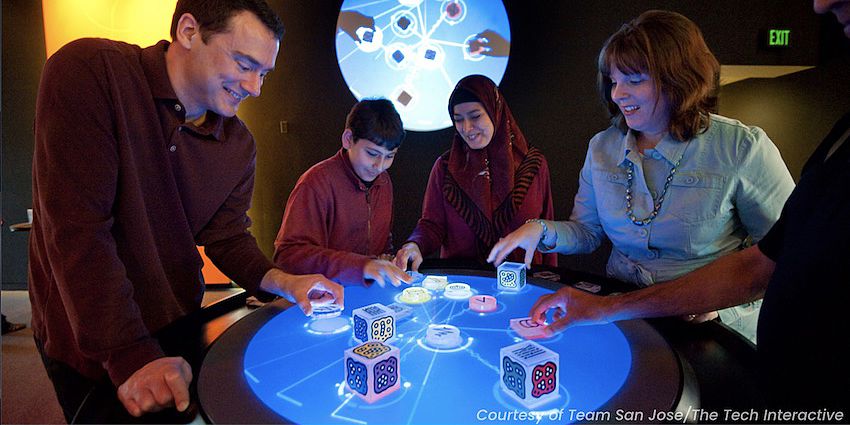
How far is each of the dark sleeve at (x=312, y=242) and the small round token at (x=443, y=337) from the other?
0.55 metres

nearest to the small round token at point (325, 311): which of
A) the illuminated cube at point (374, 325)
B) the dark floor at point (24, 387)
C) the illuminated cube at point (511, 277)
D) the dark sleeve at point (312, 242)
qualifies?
the illuminated cube at point (374, 325)

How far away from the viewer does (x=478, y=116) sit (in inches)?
82.8

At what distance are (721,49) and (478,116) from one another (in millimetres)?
2399

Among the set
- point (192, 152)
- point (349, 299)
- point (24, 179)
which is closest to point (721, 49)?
point (349, 299)

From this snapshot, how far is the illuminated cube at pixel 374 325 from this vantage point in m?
1.03

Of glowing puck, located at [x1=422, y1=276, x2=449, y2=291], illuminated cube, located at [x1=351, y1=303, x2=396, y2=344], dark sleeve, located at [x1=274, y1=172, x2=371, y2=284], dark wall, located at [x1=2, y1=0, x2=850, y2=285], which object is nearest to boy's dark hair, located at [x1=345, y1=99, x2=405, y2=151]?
dark sleeve, located at [x1=274, y1=172, x2=371, y2=284]

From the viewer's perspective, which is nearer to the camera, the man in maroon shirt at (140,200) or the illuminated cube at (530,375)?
the illuminated cube at (530,375)

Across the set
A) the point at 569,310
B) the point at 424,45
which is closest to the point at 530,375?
the point at 569,310

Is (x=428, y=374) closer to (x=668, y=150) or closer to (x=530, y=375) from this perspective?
(x=530, y=375)

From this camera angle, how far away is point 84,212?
953 millimetres

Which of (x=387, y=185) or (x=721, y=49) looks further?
(x=721, y=49)

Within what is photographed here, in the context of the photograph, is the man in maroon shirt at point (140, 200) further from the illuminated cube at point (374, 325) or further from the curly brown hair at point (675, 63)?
the curly brown hair at point (675, 63)

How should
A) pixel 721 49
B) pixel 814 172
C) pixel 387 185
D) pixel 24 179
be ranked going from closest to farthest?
pixel 814 172, pixel 387 185, pixel 721 49, pixel 24 179

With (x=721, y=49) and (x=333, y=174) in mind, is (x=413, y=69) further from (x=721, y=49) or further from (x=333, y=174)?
(x=721, y=49)
